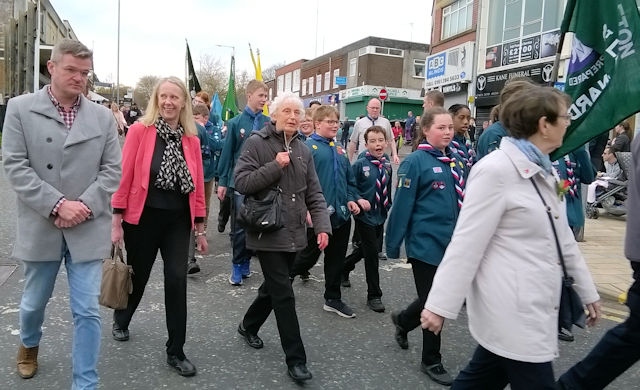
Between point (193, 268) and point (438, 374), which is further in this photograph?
point (193, 268)

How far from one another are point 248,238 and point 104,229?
2.93ft

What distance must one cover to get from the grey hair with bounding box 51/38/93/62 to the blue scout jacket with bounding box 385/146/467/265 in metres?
2.16

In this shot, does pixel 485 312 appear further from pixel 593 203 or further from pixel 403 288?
pixel 593 203

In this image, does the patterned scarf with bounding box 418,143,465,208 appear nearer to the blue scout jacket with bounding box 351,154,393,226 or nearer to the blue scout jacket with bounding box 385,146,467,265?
the blue scout jacket with bounding box 385,146,467,265

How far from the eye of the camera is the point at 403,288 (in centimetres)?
573

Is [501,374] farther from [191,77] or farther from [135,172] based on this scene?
[191,77]

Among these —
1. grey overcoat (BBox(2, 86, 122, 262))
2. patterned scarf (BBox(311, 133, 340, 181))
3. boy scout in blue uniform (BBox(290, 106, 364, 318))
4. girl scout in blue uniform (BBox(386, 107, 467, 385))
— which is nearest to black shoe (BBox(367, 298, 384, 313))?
boy scout in blue uniform (BBox(290, 106, 364, 318))

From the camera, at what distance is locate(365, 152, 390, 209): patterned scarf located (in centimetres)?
521

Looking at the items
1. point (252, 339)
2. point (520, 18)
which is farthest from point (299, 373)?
point (520, 18)

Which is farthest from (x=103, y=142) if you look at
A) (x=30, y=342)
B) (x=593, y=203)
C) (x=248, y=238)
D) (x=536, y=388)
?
(x=593, y=203)

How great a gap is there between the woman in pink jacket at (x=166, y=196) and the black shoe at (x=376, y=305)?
194cm

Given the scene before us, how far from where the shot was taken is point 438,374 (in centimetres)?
367

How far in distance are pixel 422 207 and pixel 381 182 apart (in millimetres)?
1478

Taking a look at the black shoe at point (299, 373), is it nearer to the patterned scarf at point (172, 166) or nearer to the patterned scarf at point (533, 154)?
the patterned scarf at point (172, 166)
